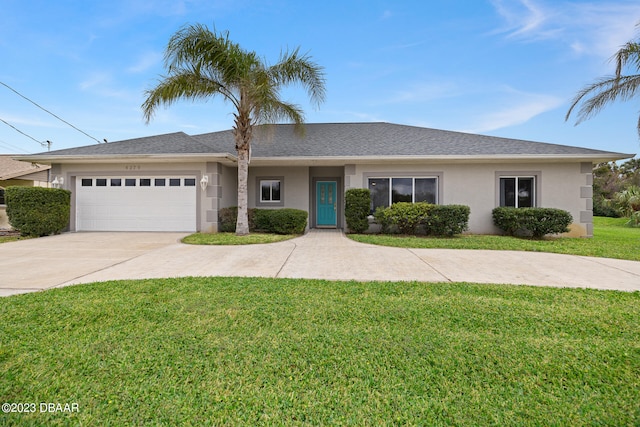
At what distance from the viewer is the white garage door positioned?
1112 cm

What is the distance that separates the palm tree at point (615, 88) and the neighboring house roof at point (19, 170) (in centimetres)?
2701

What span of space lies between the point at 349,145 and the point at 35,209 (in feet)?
39.6

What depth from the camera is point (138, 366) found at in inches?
86.5

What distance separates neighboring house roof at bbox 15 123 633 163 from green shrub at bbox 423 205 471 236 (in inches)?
79.6

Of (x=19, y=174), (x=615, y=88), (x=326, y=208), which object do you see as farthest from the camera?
(x=19, y=174)

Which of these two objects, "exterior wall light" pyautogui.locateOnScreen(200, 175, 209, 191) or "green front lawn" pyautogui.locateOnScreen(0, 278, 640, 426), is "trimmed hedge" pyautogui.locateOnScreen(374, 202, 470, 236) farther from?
"exterior wall light" pyautogui.locateOnScreen(200, 175, 209, 191)

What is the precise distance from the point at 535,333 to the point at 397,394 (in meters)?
1.89

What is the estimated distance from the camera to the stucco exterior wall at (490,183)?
10.6 m

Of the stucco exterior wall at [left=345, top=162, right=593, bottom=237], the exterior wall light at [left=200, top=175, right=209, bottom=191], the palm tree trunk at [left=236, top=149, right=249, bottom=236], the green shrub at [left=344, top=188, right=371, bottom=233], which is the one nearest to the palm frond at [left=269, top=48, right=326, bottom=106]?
the palm tree trunk at [left=236, top=149, right=249, bottom=236]

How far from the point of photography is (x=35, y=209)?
31.9 feet

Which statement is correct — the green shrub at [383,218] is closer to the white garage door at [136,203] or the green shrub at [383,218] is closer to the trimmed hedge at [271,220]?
the trimmed hedge at [271,220]

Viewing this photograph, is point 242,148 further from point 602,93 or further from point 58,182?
point 602,93

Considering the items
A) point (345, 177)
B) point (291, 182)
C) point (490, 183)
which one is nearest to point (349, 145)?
point (345, 177)

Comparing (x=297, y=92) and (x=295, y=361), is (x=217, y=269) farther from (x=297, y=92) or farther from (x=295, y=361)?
(x=297, y=92)
